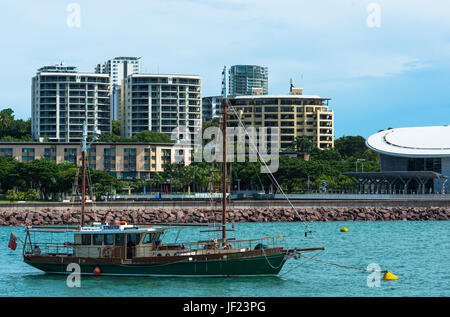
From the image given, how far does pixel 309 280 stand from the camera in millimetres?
41594

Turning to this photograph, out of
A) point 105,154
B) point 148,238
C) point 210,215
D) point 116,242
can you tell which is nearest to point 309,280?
point 148,238

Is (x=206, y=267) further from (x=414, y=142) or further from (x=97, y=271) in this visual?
(x=414, y=142)

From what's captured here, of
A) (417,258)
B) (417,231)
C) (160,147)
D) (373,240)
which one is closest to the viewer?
(417,258)

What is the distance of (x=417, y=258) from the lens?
52000 mm

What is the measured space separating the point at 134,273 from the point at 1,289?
7252mm

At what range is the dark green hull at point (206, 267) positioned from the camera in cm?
4100

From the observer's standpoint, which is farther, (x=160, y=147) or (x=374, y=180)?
(x=160, y=147)

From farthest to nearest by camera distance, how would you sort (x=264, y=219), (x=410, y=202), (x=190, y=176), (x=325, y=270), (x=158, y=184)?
(x=158, y=184), (x=190, y=176), (x=410, y=202), (x=264, y=219), (x=325, y=270)

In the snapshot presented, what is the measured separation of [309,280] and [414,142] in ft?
301

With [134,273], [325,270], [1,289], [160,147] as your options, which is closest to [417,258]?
[325,270]

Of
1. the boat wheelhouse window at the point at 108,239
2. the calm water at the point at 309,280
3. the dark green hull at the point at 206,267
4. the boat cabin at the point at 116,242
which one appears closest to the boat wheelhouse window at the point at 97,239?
the boat cabin at the point at 116,242

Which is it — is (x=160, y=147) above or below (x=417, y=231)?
above

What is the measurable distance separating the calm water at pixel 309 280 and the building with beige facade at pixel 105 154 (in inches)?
3724

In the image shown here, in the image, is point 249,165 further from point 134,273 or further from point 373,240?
point 134,273
